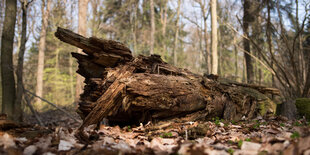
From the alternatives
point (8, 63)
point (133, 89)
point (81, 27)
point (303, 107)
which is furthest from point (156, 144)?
point (81, 27)

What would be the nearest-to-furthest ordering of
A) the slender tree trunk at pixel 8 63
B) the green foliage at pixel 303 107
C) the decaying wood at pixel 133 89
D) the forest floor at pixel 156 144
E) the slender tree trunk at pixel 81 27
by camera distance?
the forest floor at pixel 156 144 < the decaying wood at pixel 133 89 < the green foliage at pixel 303 107 < the slender tree trunk at pixel 8 63 < the slender tree trunk at pixel 81 27

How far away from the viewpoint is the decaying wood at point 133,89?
311 centimetres

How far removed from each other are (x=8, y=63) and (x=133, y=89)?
15.7ft

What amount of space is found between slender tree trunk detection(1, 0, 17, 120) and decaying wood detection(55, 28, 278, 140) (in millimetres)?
3414

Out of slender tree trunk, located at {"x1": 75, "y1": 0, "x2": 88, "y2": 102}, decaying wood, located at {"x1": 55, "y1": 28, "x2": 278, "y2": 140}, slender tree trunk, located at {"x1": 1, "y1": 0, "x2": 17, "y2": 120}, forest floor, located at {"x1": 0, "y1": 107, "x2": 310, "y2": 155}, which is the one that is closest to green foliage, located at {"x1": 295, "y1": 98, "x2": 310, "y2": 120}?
decaying wood, located at {"x1": 55, "y1": 28, "x2": 278, "y2": 140}

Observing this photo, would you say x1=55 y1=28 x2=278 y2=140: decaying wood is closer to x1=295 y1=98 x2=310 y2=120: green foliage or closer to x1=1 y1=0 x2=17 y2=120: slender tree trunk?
x1=295 y1=98 x2=310 y2=120: green foliage

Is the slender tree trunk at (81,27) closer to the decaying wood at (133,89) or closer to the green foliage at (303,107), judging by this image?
the decaying wood at (133,89)

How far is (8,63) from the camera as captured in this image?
560 cm

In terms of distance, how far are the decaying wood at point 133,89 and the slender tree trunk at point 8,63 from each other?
3414 mm

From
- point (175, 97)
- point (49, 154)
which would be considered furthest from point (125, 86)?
point (49, 154)

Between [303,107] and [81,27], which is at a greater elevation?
[81,27]

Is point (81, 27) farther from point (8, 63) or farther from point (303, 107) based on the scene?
point (303, 107)

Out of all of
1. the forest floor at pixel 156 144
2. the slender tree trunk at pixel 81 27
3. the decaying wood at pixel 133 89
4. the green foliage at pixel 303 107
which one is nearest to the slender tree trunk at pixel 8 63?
the decaying wood at pixel 133 89

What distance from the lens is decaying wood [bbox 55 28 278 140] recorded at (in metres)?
3.11
